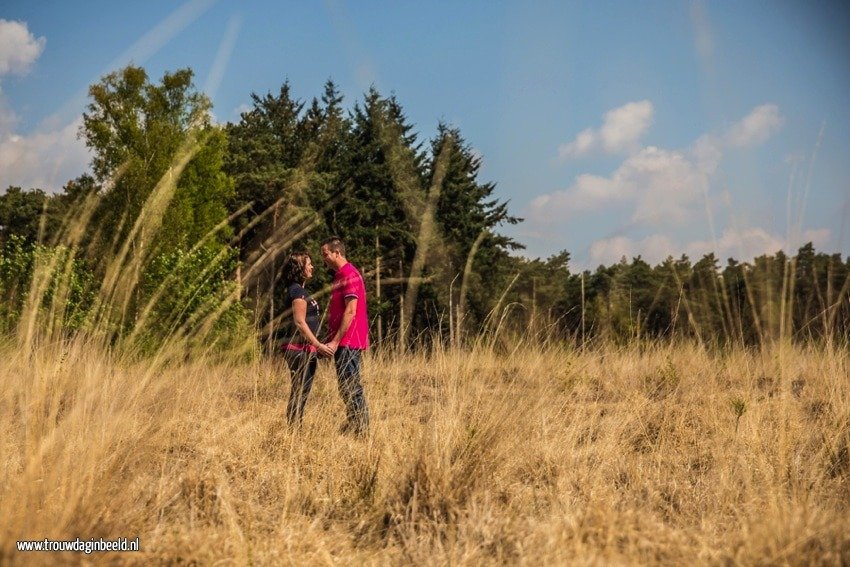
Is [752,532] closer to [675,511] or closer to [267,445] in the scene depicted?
[675,511]

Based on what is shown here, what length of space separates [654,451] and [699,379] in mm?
2302

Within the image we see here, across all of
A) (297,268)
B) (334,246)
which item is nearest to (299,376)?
(297,268)

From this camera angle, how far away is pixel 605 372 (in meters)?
6.54

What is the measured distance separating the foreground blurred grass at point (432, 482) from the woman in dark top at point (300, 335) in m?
0.29

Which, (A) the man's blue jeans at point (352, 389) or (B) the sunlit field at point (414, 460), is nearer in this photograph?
(B) the sunlit field at point (414, 460)

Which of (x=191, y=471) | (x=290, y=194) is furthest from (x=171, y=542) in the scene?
(x=290, y=194)

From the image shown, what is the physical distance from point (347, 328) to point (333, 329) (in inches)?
10.5

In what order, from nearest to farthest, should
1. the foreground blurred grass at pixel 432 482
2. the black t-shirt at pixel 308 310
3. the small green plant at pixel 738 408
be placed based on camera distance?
1. the foreground blurred grass at pixel 432 482
2. the small green plant at pixel 738 408
3. the black t-shirt at pixel 308 310

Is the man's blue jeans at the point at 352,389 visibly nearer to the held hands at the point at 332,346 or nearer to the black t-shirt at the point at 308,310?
the held hands at the point at 332,346

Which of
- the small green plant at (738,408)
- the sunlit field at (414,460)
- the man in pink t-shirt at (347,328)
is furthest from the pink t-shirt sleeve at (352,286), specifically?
the small green plant at (738,408)

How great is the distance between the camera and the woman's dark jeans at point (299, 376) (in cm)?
434

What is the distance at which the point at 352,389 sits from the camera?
4305 mm

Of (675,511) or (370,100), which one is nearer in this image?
(675,511)

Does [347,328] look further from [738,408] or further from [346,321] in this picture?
[738,408]
